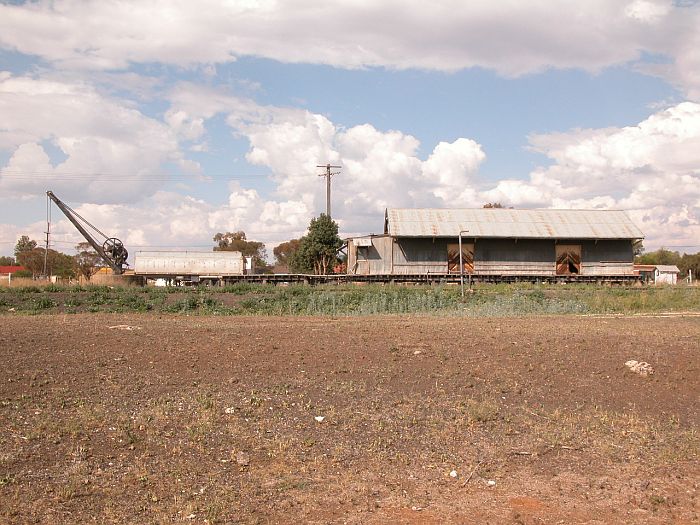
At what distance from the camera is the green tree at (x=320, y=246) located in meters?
56.1

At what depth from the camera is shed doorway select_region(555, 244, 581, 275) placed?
50719 millimetres

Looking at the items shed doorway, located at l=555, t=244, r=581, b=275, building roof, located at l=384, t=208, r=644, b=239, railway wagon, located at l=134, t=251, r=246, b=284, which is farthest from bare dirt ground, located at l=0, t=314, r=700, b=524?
railway wagon, located at l=134, t=251, r=246, b=284

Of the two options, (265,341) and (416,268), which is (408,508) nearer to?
(265,341)

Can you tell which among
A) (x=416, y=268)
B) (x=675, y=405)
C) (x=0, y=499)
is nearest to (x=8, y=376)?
(x=0, y=499)

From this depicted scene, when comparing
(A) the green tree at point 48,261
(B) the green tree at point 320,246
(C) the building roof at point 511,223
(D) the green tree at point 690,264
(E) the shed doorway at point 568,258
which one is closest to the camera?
Answer: (C) the building roof at point 511,223

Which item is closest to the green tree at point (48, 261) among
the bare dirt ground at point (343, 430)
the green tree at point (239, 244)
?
the green tree at point (239, 244)

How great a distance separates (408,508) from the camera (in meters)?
6.36

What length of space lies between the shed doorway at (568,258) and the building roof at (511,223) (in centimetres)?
137

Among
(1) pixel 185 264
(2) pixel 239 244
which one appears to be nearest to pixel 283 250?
(2) pixel 239 244

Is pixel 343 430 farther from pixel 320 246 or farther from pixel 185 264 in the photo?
pixel 185 264

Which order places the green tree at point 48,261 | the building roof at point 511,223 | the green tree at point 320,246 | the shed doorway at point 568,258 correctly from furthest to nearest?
1. the green tree at point 48,261
2. the green tree at point 320,246
3. the shed doorway at point 568,258
4. the building roof at point 511,223

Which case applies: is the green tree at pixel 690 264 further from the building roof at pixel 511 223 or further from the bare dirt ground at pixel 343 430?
the bare dirt ground at pixel 343 430

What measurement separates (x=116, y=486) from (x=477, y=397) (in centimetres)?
519

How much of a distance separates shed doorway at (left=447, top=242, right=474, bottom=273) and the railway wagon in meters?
19.2
